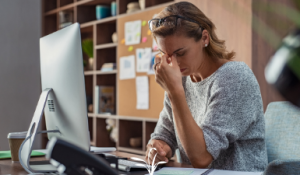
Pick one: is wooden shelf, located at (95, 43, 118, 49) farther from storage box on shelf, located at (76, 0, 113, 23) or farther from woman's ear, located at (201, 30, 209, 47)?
woman's ear, located at (201, 30, 209, 47)

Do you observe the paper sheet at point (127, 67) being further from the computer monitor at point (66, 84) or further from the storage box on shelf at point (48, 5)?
the computer monitor at point (66, 84)

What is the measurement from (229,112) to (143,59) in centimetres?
179

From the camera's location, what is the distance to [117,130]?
126 inches

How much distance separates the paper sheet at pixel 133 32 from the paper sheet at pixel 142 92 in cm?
35

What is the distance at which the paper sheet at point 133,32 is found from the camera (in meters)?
2.93

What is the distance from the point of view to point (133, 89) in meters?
2.99

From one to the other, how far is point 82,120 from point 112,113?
101 inches

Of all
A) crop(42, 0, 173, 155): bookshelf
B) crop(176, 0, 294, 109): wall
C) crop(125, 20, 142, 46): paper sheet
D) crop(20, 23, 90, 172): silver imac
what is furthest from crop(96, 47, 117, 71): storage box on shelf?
crop(20, 23, 90, 172): silver imac

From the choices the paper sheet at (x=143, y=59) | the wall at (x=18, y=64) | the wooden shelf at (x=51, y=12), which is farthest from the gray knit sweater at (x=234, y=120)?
the wooden shelf at (x=51, y=12)

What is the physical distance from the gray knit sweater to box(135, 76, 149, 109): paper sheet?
154 cm

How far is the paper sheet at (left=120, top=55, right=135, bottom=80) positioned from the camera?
2997 millimetres

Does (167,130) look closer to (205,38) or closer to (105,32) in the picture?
(205,38)

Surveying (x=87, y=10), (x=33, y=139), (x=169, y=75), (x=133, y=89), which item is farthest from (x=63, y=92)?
(x=87, y=10)

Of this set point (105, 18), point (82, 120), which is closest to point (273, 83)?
point (82, 120)
